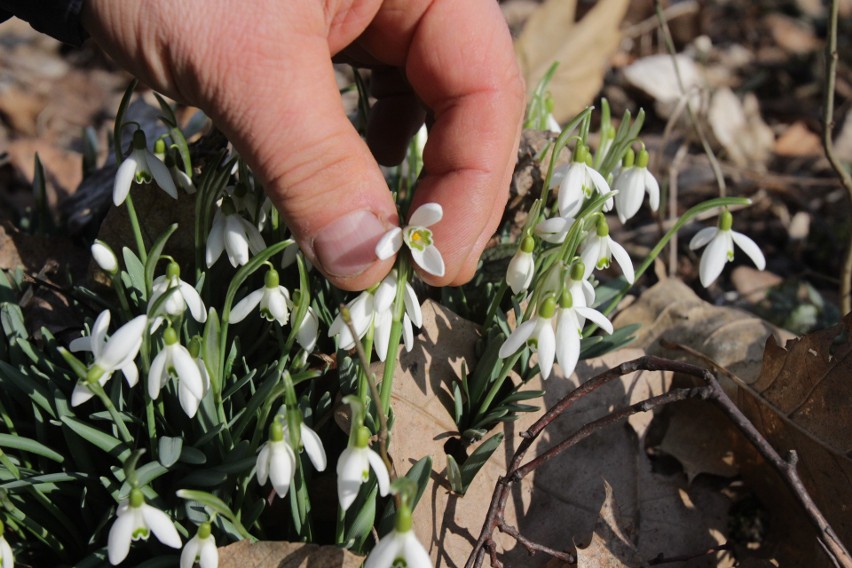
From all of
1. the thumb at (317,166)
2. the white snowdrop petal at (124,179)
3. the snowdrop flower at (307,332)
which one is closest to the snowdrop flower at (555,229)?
the thumb at (317,166)

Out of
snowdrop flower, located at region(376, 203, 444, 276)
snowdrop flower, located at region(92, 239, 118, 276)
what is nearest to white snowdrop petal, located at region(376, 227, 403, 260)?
snowdrop flower, located at region(376, 203, 444, 276)

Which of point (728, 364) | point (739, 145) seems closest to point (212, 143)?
point (728, 364)

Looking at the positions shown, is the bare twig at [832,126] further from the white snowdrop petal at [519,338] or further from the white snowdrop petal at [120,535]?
the white snowdrop petal at [120,535]

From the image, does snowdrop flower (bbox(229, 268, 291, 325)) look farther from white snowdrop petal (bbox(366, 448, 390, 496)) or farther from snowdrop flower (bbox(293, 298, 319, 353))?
white snowdrop petal (bbox(366, 448, 390, 496))

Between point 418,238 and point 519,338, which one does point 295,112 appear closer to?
point 418,238

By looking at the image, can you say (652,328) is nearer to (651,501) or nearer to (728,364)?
(728,364)

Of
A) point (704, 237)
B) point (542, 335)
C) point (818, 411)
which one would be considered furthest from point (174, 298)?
point (818, 411)
